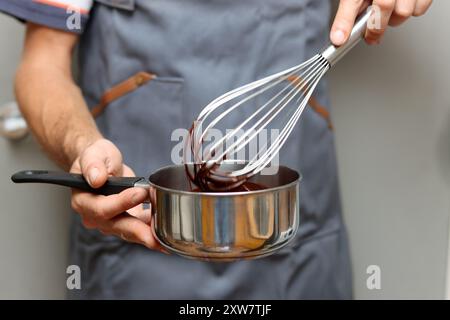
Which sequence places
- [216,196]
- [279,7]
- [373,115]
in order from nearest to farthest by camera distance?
1. [216,196]
2. [279,7]
3. [373,115]

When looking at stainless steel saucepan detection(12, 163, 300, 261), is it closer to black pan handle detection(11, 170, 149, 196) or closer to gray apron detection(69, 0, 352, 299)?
black pan handle detection(11, 170, 149, 196)

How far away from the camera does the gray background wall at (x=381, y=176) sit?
0.74m

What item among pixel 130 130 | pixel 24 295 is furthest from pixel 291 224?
pixel 24 295

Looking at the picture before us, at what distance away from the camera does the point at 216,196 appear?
37cm

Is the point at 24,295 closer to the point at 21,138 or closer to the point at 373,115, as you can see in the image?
the point at 21,138

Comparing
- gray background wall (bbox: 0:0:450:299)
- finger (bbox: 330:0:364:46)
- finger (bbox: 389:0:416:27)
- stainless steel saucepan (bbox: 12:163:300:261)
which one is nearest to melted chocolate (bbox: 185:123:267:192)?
stainless steel saucepan (bbox: 12:163:300:261)

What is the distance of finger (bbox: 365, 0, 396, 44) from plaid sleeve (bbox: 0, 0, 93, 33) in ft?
0.97

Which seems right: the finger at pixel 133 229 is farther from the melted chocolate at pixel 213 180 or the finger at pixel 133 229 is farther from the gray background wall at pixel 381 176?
the gray background wall at pixel 381 176

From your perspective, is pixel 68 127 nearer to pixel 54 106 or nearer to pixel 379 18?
pixel 54 106

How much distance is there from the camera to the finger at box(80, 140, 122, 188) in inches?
17.6

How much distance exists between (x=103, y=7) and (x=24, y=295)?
1.37 feet

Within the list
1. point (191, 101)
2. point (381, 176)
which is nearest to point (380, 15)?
point (191, 101)
